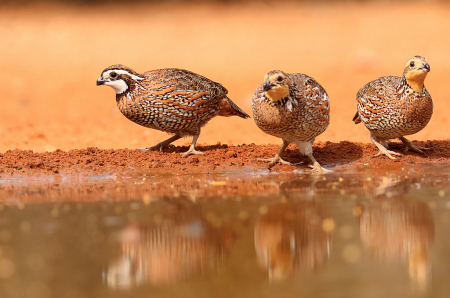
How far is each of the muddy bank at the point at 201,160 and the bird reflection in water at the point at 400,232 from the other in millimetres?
2407

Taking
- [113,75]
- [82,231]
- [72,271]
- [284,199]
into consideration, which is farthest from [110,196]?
[113,75]

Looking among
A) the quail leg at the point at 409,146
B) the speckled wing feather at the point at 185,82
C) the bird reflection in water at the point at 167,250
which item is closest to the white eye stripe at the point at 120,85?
the speckled wing feather at the point at 185,82

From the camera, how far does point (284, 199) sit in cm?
592

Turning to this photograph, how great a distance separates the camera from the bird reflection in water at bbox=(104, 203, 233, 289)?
387 centimetres

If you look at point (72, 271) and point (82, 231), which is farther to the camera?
point (82, 231)

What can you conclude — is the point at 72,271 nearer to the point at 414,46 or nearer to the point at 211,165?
the point at 211,165

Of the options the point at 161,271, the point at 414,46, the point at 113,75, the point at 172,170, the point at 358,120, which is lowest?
the point at 161,271

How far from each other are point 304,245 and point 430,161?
453 centimetres

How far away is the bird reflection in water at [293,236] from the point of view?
4062 mm

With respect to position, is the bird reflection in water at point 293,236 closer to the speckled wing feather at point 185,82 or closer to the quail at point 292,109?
the quail at point 292,109

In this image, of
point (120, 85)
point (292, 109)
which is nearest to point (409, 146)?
point (292, 109)

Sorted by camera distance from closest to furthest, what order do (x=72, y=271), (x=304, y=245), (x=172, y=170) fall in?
(x=72, y=271) → (x=304, y=245) → (x=172, y=170)

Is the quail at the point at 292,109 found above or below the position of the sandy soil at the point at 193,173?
above

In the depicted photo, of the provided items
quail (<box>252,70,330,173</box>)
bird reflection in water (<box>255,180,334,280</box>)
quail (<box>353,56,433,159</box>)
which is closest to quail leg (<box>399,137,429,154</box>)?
quail (<box>353,56,433,159</box>)
